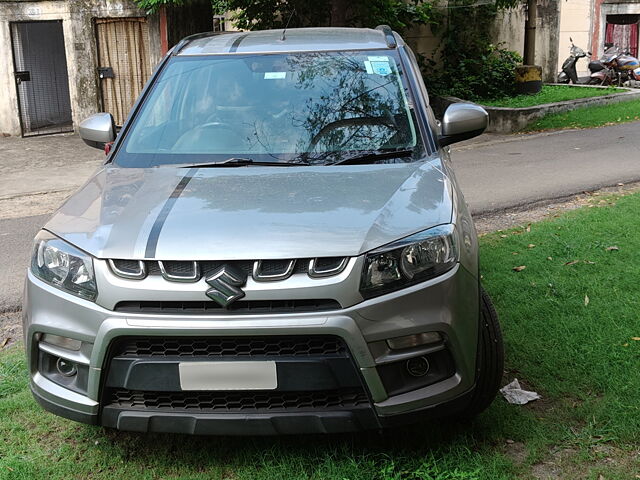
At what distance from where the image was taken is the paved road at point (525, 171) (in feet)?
23.9

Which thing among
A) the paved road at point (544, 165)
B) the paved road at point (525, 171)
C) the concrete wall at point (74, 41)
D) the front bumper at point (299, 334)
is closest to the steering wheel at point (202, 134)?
the front bumper at point (299, 334)

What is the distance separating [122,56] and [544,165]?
9.03 meters

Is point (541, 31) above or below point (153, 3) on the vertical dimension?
below

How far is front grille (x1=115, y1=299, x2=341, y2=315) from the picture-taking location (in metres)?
2.77

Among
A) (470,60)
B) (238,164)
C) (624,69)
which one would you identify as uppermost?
(238,164)

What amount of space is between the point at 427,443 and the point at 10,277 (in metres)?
4.21

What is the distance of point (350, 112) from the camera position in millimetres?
4027

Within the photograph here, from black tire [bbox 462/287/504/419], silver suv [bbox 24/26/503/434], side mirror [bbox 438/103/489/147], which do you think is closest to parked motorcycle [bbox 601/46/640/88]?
side mirror [bbox 438/103/489/147]

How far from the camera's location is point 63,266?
3.00 metres

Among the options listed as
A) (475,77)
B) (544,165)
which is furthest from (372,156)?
(475,77)

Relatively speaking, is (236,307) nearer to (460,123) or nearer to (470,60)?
(460,123)

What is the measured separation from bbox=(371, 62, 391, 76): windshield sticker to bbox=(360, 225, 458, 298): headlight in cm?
153

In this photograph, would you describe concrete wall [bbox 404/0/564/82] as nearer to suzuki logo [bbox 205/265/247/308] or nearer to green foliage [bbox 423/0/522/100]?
green foliage [bbox 423/0/522/100]

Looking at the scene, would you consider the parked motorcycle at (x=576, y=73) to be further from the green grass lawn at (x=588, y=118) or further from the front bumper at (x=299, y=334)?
the front bumper at (x=299, y=334)
